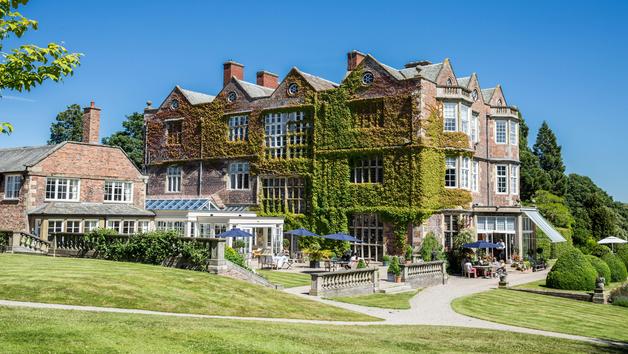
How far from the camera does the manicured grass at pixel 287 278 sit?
26266 millimetres

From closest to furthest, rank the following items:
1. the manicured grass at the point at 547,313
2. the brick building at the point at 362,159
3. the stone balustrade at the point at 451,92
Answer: the manicured grass at the point at 547,313, the brick building at the point at 362,159, the stone balustrade at the point at 451,92

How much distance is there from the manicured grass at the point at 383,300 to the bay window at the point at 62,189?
21.7 meters

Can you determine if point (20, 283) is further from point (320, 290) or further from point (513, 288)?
point (513, 288)

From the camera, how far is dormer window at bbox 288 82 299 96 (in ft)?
146

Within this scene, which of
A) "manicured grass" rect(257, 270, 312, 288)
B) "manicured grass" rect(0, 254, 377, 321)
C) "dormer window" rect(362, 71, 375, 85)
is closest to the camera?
"manicured grass" rect(0, 254, 377, 321)

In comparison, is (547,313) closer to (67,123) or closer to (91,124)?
(91,124)

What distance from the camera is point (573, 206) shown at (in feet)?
257

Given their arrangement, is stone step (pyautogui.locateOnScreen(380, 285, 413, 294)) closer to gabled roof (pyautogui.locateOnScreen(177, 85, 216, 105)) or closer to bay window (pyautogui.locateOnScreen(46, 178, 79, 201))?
bay window (pyautogui.locateOnScreen(46, 178, 79, 201))

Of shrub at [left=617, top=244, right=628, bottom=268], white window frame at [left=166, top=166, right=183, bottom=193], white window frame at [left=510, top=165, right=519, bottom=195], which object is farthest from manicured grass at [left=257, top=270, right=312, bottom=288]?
shrub at [left=617, top=244, right=628, bottom=268]

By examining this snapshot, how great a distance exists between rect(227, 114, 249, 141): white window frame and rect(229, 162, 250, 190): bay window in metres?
2.04

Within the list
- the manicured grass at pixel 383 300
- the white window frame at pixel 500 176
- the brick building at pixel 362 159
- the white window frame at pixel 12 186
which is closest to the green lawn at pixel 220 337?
the manicured grass at pixel 383 300

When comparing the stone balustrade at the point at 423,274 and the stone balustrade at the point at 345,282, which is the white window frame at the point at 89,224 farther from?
the stone balustrade at the point at 423,274

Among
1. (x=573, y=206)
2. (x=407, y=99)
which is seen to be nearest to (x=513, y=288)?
(x=407, y=99)

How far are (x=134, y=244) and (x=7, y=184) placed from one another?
1495cm
